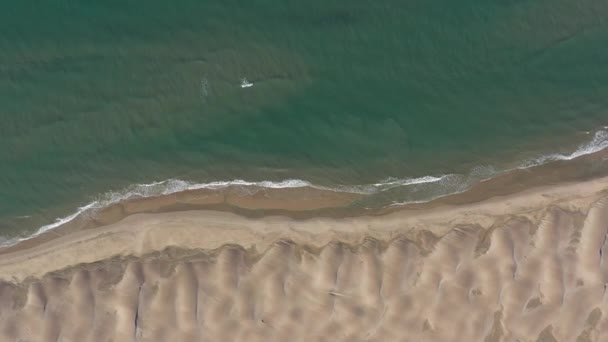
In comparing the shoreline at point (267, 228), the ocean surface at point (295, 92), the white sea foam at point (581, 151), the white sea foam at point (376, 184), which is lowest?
the shoreline at point (267, 228)

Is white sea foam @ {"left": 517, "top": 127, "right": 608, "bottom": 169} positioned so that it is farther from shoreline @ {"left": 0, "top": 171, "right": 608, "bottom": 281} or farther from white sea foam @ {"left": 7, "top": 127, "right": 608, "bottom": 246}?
shoreline @ {"left": 0, "top": 171, "right": 608, "bottom": 281}

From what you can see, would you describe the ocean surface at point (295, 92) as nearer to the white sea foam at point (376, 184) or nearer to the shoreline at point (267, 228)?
the white sea foam at point (376, 184)


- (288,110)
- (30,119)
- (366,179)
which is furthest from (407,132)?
(30,119)

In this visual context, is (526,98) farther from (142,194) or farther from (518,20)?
(142,194)

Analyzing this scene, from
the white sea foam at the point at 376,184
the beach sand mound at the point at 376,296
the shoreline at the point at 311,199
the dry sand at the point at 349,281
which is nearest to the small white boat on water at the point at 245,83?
the white sea foam at the point at 376,184

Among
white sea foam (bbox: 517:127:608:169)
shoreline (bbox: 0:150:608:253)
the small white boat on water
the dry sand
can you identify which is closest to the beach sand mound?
the dry sand

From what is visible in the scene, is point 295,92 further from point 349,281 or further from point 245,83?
point 349,281
